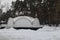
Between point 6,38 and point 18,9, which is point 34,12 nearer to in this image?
point 18,9

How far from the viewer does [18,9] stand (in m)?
11.4

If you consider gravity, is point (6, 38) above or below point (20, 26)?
above

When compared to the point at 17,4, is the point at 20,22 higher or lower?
lower

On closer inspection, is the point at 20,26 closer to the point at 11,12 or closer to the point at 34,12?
the point at 34,12

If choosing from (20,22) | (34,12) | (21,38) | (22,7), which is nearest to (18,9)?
(22,7)

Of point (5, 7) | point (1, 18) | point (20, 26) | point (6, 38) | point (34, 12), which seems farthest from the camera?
point (5, 7)

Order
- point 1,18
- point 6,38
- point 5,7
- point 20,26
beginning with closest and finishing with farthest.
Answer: point 6,38, point 20,26, point 1,18, point 5,7

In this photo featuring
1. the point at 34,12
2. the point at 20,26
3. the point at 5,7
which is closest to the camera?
the point at 20,26

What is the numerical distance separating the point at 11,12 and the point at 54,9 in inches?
140

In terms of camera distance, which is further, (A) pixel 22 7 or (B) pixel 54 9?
(A) pixel 22 7

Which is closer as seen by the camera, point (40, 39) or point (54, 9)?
point (40, 39)

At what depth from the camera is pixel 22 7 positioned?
36.9 feet

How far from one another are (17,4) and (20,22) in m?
2.91

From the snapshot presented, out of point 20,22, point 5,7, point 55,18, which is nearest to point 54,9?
point 55,18
